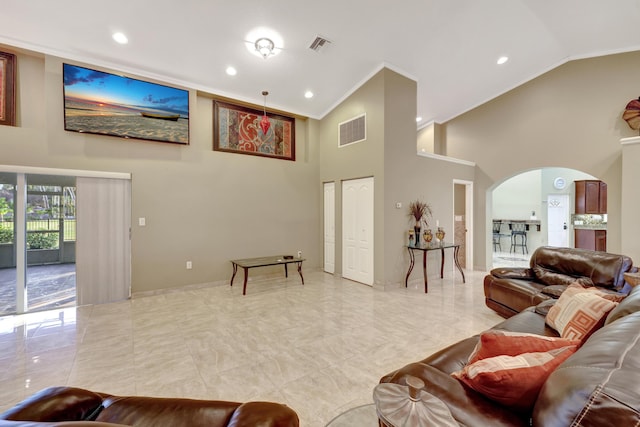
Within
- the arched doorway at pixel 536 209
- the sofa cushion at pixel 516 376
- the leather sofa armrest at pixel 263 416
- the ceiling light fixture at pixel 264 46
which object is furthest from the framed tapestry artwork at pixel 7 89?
the arched doorway at pixel 536 209

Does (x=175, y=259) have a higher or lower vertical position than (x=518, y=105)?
lower

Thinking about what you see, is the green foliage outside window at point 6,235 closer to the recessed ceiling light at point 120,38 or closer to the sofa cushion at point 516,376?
the recessed ceiling light at point 120,38

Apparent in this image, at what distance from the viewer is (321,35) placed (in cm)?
384

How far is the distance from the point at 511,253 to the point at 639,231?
5.23 meters

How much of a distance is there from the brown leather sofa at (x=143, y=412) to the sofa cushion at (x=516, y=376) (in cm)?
78

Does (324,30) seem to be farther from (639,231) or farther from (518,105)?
(639,231)

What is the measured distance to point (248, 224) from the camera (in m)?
5.45

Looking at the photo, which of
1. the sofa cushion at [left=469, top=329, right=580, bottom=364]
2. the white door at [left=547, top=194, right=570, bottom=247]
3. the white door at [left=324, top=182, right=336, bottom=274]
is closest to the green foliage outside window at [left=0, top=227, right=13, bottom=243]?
the white door at [left=324, top=182, right=336, bottom=274]

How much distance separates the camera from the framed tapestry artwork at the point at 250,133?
512cm

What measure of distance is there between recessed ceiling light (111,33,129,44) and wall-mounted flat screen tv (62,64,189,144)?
64cm

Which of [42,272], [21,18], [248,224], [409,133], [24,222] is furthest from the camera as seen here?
[248,224]

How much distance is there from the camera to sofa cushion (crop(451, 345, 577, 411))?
A: 1028mm

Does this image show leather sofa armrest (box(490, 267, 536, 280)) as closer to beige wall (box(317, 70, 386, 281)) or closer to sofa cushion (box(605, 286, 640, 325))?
beige wall (box(317, 70, 386, 281))

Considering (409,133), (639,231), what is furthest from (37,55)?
(639,231)
